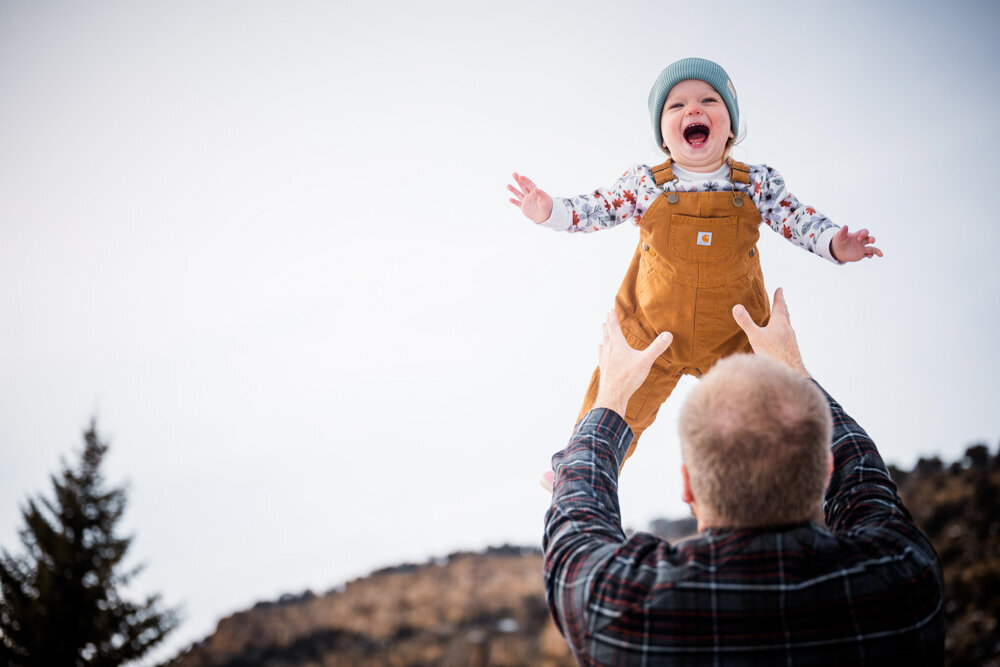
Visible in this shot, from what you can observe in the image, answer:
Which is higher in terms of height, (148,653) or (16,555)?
(16,555)

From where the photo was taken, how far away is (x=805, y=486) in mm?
842

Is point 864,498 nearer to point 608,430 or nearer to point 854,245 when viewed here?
point 608,430

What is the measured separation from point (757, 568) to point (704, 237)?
3.84ft

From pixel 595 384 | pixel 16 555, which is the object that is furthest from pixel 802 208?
pixel 16 555

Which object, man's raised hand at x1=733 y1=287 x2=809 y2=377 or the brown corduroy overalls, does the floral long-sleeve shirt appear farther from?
man's raised hand at x1=733 y1=287 x2=809 y2=377

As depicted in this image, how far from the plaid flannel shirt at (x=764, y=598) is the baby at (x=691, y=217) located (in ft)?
2.79

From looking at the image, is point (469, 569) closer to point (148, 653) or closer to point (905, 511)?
point (148, 653)

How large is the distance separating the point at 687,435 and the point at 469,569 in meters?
9.80

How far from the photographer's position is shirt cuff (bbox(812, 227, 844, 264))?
1630 millimetres

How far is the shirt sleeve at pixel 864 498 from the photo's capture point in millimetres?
874

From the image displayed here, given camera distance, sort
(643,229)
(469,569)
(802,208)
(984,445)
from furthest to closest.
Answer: (469,569) < (984,445) < (643,229) < (802,208)

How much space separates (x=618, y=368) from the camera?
4.60ft

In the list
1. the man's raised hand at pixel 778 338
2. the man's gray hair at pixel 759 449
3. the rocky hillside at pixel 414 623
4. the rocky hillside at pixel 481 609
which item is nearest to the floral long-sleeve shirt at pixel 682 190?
the man's raised hand at pixel 778 338

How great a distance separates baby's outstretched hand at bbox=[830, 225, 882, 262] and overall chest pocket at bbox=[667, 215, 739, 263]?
296 mm
